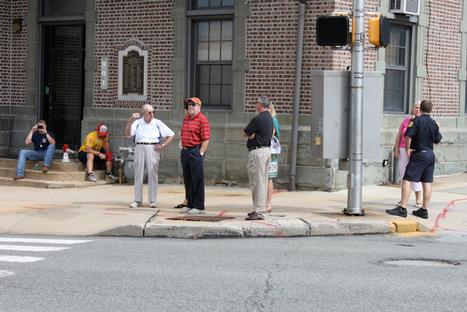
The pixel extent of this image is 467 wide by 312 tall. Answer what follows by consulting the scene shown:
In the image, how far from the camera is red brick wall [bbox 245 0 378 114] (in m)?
14.4

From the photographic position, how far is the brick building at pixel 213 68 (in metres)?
14.7

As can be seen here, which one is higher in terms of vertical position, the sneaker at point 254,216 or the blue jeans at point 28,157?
the blue jeans at point 28,157

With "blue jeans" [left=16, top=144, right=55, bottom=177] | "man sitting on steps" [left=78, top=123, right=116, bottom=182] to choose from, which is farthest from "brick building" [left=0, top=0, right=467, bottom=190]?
"blue jeans" [left=16, top=144, right=55, bottom=177]

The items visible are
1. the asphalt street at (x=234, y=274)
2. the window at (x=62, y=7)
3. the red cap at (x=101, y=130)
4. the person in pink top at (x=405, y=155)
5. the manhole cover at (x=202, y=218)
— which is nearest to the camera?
the asphalt street at (x=234, y=274)

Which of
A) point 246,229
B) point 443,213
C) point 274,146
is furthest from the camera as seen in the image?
point 443,213

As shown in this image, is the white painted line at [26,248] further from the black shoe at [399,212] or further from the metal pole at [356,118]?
the black shoe at [399,212]

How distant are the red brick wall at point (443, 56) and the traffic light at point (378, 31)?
5.72 metres

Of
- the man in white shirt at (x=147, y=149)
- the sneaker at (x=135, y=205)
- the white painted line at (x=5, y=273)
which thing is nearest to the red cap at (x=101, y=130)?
the man in white shirt at (x=147, y=149)

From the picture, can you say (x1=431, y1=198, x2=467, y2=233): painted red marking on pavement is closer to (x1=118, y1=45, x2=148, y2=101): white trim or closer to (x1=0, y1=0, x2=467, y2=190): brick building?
(x1=0, y1=0, x2=467, y2=190): brick building

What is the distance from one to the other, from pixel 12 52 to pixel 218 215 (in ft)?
29.0

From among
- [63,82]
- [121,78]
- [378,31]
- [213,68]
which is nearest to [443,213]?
[378,31]

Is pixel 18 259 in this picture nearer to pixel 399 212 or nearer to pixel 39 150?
pixel 399 212

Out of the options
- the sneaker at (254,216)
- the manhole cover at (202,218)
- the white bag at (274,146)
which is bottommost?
the manhole cover at (202,218)

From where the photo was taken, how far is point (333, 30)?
10.9 m
